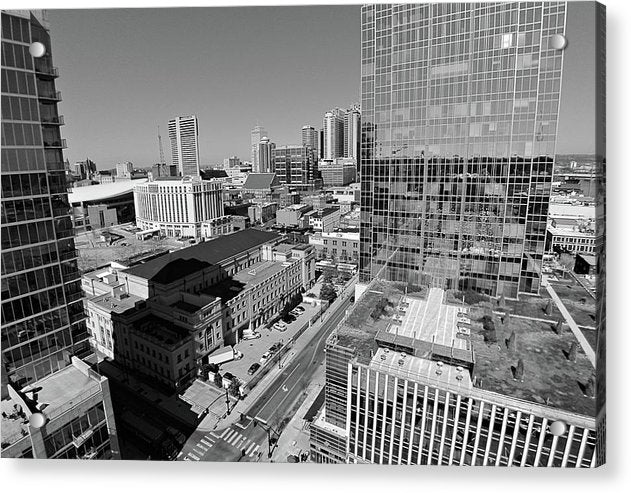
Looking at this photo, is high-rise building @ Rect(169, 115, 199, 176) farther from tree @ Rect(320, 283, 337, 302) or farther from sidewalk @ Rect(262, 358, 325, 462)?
sidewalk @ Rect(262, 358, 325, 462)

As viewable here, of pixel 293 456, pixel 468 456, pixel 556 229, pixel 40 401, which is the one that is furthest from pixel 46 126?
pixel 556 229

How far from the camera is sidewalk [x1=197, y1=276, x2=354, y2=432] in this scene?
481 inches

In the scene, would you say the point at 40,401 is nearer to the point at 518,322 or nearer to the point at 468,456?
the point at 468,456

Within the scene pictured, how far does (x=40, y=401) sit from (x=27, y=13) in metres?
6.90

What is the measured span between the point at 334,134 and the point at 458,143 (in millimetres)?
65471

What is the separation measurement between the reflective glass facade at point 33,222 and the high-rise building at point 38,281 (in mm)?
16

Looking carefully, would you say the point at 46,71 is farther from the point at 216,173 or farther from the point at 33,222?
the point at 216,173

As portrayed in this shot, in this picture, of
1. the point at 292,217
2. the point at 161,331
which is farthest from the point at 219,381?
the point at 292,217

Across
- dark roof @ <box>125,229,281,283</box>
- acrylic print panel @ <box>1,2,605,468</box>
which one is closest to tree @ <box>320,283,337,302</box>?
acrylic print panel @ <box>1,2,605,468</box>

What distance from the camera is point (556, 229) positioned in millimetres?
23094

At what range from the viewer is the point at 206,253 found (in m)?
20.5

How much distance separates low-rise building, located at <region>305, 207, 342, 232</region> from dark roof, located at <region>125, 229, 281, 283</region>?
11073 mm

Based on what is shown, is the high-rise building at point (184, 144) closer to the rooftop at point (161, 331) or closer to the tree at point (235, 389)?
the rooftop at point (161, 331)

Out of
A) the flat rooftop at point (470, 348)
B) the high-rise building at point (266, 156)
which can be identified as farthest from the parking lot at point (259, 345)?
the high-rise building at point (266, 156)
